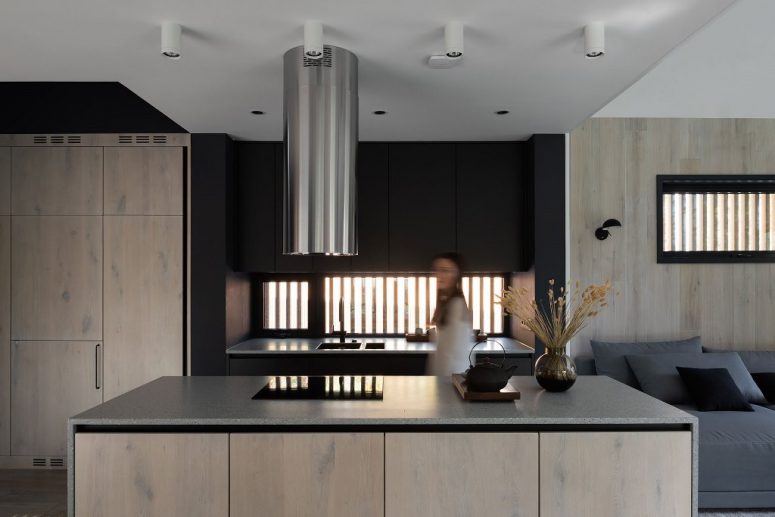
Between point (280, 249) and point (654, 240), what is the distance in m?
3.15

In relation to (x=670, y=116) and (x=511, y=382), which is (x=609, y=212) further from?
(x=511, y=382)

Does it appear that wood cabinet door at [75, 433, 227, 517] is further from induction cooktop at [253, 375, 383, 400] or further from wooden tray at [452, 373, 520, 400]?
wooden tray at [452, 373, 520, 400]

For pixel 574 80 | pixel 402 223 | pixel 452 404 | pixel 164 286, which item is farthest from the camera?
pixel 402 223

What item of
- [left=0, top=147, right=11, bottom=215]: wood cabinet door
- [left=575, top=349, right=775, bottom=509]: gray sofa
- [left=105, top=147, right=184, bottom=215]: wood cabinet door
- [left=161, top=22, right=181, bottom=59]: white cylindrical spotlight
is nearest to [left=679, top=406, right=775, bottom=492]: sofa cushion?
[left=575, top=349, right=775, bottom=509]: gray sofa

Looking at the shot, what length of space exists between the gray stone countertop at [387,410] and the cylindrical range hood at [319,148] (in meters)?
0.76

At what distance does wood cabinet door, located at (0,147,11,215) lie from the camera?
4.34m

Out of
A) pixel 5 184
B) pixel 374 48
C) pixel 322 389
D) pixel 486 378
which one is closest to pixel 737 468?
pixel 486 378

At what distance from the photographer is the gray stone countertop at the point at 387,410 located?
2.20m

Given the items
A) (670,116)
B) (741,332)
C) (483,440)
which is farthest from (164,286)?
(741,332)

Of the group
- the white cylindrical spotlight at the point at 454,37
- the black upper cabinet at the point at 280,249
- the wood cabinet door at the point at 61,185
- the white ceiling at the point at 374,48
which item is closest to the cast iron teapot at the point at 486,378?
the white cylindrical spotlight at the point at 454,37

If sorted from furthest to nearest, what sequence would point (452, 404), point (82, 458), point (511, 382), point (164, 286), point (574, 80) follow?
point (164, 286) < point (574, 80) < point (511, 382) < point (452, 404) < point (82, 458)

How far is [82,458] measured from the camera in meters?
2.22

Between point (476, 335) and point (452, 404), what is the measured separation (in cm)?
244

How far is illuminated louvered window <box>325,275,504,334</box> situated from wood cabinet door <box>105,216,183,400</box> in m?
1.37
